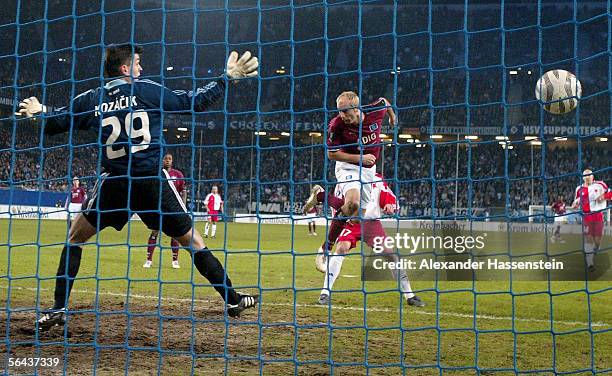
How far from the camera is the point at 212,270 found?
536cm

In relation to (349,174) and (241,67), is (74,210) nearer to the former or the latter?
(349,174)

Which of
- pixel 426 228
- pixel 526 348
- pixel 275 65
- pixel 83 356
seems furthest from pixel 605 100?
pixel 83 356

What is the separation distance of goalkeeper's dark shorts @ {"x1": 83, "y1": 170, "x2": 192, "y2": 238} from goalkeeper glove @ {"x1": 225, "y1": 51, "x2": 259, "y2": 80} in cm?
98

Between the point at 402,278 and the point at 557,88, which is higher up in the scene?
the point at 557,88

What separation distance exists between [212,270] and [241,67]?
1.61 m

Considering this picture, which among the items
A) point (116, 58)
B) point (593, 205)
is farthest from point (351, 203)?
point (593, 205)

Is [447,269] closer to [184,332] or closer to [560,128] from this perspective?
[184,332]

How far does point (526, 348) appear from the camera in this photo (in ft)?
17.4

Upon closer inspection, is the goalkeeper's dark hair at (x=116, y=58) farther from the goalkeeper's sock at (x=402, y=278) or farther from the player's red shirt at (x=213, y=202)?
the player's red shirt at (x=213, y=202)

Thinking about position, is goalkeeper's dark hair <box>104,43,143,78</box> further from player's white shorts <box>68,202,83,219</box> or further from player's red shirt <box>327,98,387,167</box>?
player's red shirt <box>327,98,387,167</box>

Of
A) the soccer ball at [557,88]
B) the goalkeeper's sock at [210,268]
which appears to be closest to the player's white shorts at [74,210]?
the goalkeeper's sock at [210,268]

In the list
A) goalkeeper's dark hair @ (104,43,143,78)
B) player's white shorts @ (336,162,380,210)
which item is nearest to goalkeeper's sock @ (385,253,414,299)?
player's white shorts @ (336,162,380,210)

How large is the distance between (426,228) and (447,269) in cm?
570

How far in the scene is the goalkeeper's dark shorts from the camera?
5312mm
